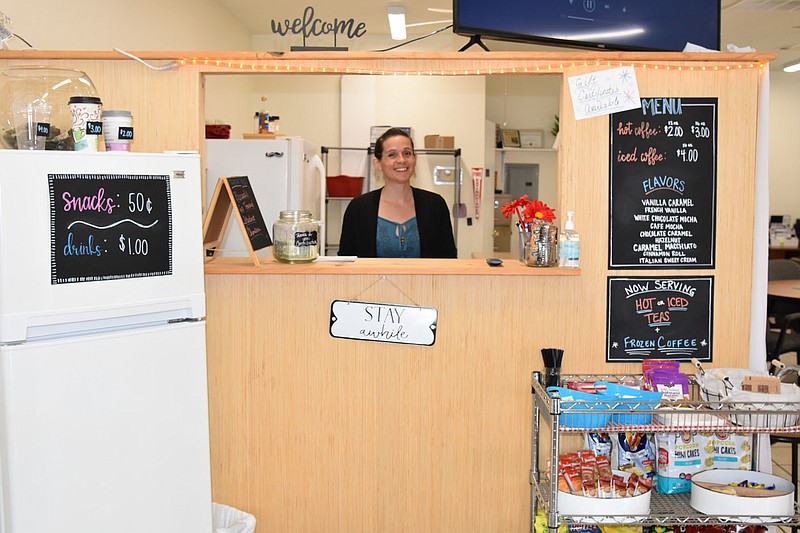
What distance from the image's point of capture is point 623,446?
250 cm

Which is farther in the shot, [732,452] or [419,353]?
[419,353]

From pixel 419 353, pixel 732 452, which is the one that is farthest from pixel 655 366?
pixel 419 353

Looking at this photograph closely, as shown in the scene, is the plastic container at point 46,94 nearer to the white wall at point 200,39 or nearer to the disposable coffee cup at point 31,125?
the disposable coffee cup at point 31,125

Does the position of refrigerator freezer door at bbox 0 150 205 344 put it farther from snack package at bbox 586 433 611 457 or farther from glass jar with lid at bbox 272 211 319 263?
snack package at bbox 586 433 611 457

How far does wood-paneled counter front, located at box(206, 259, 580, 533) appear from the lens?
2.65 meters

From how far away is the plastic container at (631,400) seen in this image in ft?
7.39

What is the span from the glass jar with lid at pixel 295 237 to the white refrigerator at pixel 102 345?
36 cm

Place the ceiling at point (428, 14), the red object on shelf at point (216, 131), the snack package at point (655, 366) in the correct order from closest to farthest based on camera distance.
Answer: the snack package at point (655, 366) → the red object on shelf at point (216, 131) → the ceiling at point (428, 14)

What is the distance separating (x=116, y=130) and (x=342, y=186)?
5.20 m

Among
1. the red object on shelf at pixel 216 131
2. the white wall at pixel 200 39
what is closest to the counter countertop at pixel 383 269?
the white wall at pixel 200 39

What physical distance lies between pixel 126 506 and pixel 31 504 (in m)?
0.26

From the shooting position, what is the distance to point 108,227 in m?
2.08

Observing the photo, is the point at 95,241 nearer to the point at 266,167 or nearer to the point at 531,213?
the point at 531,213

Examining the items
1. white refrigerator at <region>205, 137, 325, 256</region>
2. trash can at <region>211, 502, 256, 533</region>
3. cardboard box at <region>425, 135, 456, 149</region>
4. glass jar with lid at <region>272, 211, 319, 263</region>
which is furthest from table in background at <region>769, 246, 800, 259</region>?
trash can at <region>211, 502, 256, 533</region>
